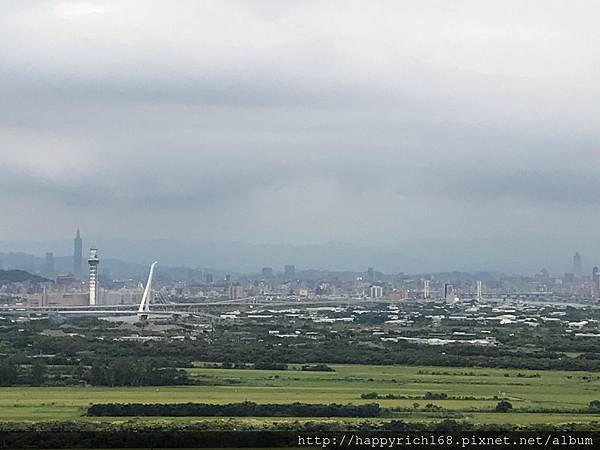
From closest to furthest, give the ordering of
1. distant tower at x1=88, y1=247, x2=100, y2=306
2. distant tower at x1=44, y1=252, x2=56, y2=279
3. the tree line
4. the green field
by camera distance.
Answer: the tree line < the green field < distant tower at x1=88, y1=247, x2=100, y2=306 < distant tower at x1=44, y1=252, x2=56, y2=279

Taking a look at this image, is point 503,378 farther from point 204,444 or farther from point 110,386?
point 204,444

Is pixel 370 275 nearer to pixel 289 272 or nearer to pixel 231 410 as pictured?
pixel 289 272

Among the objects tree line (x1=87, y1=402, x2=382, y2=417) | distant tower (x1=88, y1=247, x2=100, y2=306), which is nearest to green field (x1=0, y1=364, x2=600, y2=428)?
tree line (x1=87, y1=402, x2=382, y2=417)

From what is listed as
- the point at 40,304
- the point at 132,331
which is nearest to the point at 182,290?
the point at 40,304

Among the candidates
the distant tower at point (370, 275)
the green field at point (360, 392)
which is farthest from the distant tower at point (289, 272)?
the green field at point (360, 392)

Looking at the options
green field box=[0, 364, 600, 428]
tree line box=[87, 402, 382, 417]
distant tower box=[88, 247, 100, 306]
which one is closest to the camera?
tree line box=[87, 402, 382, 417]

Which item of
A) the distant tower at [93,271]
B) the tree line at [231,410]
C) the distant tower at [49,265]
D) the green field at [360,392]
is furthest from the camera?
the distant tower at [49,265]

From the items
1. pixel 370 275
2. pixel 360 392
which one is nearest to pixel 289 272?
pixel 370 275

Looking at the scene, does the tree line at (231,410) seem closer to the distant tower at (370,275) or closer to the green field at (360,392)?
the green field at (360,392)

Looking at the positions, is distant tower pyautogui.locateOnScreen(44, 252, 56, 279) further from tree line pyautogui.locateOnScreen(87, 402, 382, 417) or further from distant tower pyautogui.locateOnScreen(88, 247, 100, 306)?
tree line pyautogui.locateOnScreen(87, 402, 382, 417)
